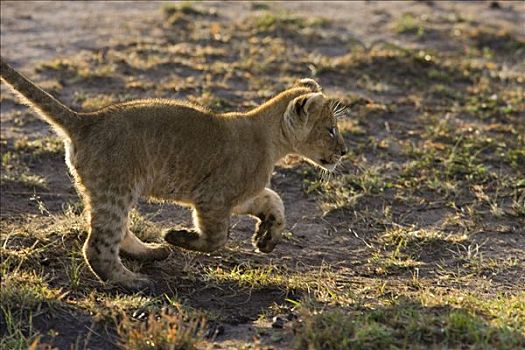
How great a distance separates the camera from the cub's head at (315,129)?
295 inches

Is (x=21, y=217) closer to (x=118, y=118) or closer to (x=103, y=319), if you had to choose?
(x=118, y=118)

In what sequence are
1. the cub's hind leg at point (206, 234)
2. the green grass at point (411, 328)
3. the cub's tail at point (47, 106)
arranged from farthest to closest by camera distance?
1. the cub's hind leg at point (206, 234)
2. the cub's tail at point (47, 106)
3. the green grass at point (411, 328)

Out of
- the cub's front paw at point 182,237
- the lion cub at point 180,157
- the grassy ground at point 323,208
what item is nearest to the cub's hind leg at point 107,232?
the lion cub at point 180,157

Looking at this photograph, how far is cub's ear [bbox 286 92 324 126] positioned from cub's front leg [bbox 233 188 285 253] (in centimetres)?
60

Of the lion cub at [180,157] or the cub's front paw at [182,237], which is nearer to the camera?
the lion cub at [180,157]

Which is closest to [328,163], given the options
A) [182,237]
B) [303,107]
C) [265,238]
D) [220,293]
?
[303,107]

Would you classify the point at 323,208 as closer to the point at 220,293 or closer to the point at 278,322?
the point at 220,293

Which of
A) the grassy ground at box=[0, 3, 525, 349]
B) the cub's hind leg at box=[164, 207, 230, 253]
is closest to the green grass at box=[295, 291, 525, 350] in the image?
the grassy ground at box=[0, 3, 525, 349]

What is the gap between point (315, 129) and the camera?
25.3 feet

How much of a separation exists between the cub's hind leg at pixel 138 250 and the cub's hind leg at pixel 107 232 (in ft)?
1.68

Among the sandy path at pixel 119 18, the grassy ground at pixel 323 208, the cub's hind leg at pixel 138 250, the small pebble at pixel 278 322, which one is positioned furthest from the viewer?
the sandy path at pixel 119 18

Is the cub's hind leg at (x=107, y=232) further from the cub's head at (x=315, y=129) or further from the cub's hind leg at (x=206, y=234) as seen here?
the cub's head at (x=315, y=129)

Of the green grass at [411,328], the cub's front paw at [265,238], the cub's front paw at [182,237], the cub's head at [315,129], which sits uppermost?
the cub's head at [315,129]

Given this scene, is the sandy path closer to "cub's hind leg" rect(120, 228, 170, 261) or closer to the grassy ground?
the grassy ground
